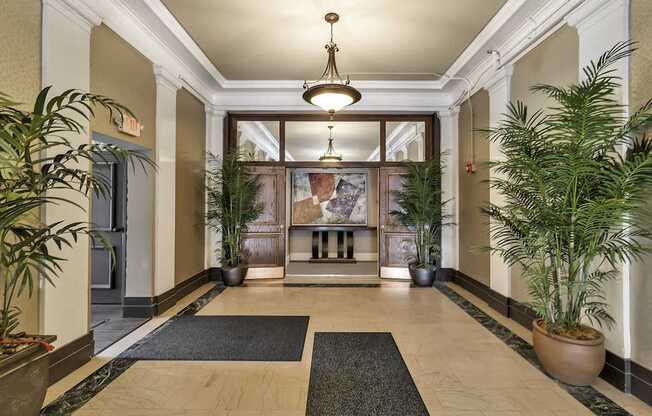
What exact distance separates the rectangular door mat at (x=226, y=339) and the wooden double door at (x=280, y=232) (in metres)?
2.15

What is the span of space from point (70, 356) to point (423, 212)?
4.62m

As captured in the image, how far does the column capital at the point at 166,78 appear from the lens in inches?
155

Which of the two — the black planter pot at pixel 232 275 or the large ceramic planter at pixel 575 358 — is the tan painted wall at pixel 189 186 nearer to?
the black planter pot at pixel 232 275

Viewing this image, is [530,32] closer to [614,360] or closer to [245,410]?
[614,360]

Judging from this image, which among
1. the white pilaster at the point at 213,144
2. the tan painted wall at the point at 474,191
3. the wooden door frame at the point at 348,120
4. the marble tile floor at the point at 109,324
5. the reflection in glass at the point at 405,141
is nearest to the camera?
the marble tile floor at the point at 109,324

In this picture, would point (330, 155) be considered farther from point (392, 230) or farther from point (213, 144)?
point (213, 144)

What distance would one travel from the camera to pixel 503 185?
2889 millimetres

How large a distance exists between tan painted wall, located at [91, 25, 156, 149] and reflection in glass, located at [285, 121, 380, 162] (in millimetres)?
2651

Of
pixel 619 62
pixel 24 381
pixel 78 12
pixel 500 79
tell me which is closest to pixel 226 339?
pixel 24 381

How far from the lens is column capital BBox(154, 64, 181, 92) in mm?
3930

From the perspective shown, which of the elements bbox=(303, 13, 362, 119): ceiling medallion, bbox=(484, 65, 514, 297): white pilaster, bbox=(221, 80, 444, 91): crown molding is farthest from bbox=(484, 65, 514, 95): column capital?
bbox=(303, 13, 362, 119): ceiling medallion

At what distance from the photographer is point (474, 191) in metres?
4.85

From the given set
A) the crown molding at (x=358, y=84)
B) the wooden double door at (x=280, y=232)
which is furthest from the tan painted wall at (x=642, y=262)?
the wooden double door at (x=280, y=232)

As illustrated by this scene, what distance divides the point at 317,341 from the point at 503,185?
223 cm
